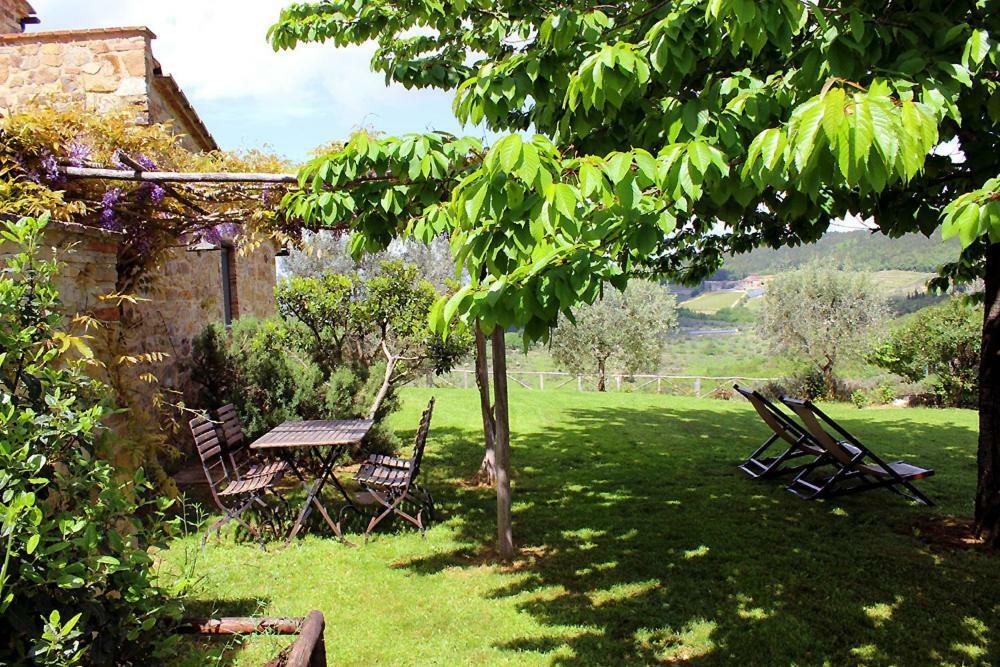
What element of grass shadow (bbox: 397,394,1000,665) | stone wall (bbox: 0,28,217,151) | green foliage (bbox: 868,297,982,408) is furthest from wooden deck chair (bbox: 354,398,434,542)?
green foliage (bbox: 868,297,982,408)

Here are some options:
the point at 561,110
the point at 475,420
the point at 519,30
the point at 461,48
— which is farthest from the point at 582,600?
the point at 475,420

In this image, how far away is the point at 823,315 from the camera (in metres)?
20.8

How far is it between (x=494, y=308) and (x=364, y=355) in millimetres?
6420

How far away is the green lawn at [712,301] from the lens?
71125mm

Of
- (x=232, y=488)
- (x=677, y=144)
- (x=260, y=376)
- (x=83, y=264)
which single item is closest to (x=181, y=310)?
(x=260, y=376)

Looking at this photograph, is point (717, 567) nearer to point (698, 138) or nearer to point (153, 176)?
point (698, 138)

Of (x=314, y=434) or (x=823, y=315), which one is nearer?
(x=314, y=434)

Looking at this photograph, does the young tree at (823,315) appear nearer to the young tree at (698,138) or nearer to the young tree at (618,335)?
the young tree at (618,335)

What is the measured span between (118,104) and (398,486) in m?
5.00

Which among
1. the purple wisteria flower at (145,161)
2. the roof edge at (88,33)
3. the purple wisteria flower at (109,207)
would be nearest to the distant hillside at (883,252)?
the roof edge at (88,33)

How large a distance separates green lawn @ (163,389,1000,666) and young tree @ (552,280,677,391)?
46.8 feet

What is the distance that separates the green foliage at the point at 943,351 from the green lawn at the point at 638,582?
30.7ft

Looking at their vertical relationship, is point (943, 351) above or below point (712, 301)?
below

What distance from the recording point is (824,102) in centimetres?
159
